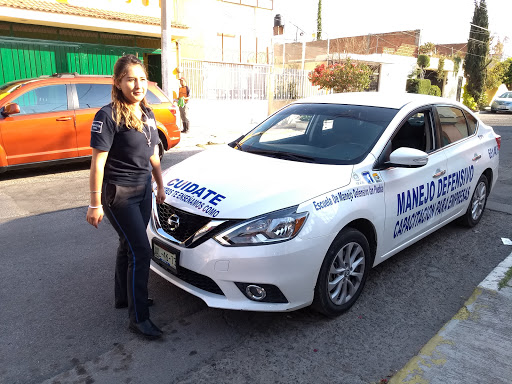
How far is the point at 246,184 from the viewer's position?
10.3ft

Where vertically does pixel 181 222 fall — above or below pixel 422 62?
below

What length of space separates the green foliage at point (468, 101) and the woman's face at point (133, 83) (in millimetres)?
32922

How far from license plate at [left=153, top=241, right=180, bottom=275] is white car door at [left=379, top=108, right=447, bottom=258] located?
5.60ft

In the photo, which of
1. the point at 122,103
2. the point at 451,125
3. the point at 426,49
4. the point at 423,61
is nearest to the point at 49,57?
the point at 122,103

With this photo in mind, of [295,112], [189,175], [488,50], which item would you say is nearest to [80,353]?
[189,175]

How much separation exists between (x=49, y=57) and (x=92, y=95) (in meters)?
5.47

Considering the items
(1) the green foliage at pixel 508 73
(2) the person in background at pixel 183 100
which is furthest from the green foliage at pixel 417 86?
(2) the person in background at pixel 183 100

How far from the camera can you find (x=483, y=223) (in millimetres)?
5535

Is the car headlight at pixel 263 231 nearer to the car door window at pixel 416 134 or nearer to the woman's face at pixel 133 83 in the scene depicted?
the woman's face at pixel 133 83

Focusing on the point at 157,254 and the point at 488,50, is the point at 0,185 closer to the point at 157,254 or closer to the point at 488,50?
the point at 157,254

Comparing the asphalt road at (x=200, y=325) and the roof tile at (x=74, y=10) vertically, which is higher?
the roof tile at (x=74, y=10)

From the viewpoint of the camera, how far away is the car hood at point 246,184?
114 inches

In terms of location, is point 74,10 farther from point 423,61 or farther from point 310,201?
point 423,61

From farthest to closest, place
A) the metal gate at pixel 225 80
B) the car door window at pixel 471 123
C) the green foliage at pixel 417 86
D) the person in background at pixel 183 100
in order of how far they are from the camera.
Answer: the green foliage at pixel 417 86 < the metal gate at pixel 225 80 < the person in background at pixel 183 100 < the car door window at pixel 471 123
